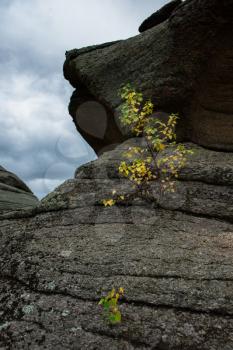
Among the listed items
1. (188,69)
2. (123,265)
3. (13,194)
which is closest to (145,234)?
(123,265)

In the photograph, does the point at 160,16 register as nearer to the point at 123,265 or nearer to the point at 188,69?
the point at 188,69

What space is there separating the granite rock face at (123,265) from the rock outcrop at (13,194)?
4922 millimetres

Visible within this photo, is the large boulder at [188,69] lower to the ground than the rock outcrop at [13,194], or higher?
higher

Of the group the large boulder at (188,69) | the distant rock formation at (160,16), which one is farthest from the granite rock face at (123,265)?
the distant rock formation at (160,16)

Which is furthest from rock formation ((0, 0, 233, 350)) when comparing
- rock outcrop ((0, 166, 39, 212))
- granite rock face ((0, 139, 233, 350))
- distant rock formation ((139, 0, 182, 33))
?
rock outcrop ((0, 166, 39, 212))

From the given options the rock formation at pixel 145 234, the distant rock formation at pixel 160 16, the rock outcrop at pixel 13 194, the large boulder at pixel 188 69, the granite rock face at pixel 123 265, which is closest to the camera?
the granite rock face at pixel 123 265

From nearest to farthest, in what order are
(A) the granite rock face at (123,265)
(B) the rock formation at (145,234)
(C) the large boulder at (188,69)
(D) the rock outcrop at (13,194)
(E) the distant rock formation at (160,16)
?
(A) the granite rock face at (123,265) → (B) the rock formation at (145,234) → (C) the large boulder at (188,69) → (E) the distant rock formation at (160,16) → (D) the rock outcrop at (13,194)

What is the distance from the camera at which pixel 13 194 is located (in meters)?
21.3

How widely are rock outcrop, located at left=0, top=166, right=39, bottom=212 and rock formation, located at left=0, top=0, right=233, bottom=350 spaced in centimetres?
523

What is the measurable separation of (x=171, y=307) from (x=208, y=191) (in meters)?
4.60

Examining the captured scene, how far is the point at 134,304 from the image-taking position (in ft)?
25.5

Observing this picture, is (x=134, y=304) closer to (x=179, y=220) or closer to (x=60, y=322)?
(x=60, y=322)

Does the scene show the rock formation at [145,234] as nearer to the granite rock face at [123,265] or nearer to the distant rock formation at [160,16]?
the granite rock face at [123,265]

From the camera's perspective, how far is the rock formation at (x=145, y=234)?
738cm
